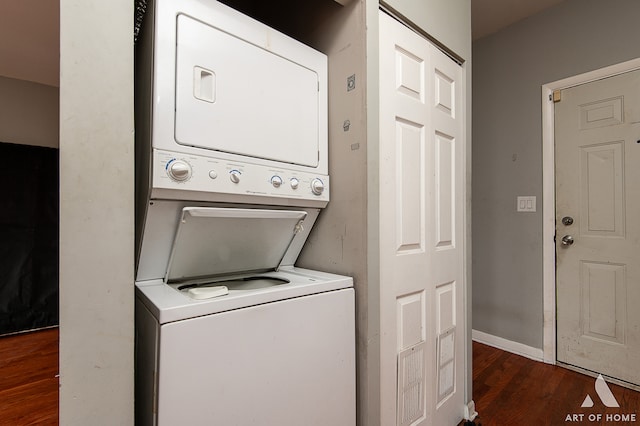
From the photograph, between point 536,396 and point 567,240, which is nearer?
point 536,396

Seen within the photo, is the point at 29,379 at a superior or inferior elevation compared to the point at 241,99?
inferior

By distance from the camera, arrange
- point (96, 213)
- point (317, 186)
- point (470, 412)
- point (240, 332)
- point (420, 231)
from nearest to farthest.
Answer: point (96, 213) < point (240, 332) < point (317, 186) < point (420, 231) < point (470, 412)

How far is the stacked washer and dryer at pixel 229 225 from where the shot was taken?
0.82 m

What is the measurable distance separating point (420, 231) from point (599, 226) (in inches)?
65.2

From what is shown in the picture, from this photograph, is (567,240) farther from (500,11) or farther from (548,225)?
(500,11)

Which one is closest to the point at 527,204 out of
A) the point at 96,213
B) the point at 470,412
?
the point at 470,412

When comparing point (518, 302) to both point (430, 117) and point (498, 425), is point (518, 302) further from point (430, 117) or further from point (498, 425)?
point (430, 117)

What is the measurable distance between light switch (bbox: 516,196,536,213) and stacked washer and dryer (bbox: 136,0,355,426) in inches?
81.0

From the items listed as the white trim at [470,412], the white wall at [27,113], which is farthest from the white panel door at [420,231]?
the white wall at [27,113]

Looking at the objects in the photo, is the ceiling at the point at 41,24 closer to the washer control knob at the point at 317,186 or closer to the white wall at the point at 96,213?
the washer control knob at the point at 317,186

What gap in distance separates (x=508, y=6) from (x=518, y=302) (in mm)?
2325

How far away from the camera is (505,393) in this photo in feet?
6.65

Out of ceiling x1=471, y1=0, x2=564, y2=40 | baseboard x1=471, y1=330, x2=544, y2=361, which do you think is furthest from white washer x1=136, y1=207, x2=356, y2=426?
ceiling x1=471, y1=0, x2=564, y2=40
